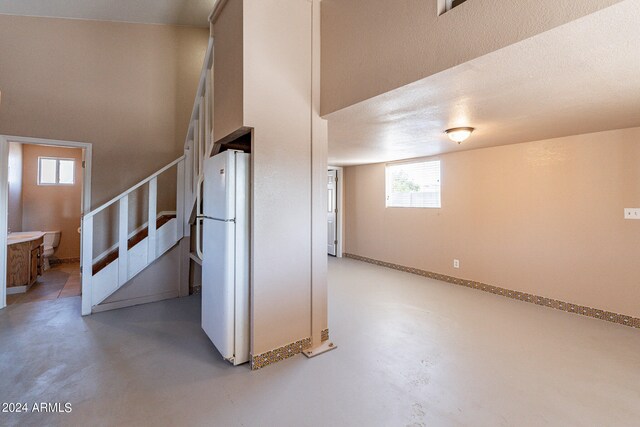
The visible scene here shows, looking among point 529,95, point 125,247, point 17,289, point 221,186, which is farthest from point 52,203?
point 529,95

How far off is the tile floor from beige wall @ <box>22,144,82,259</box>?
66 cm

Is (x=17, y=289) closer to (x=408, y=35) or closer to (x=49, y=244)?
(x=49, y=244)

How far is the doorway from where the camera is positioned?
21.1ft

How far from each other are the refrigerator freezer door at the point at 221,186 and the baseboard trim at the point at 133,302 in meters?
1.88

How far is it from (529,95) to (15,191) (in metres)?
7.59

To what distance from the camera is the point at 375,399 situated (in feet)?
5.97

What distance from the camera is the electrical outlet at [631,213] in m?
2.91

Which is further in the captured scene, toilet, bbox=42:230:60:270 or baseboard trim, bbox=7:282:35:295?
toilet, bbox=42:230:60:270

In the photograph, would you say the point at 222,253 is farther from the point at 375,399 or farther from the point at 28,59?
the point at 28,59

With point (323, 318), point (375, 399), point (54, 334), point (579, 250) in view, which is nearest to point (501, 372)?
point (375, 399)

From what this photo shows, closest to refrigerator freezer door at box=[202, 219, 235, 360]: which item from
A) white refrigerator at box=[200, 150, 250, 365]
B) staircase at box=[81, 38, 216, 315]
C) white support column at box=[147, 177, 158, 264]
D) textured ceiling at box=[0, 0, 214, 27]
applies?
white refrigerator at box=[200, 150, 250, 365]

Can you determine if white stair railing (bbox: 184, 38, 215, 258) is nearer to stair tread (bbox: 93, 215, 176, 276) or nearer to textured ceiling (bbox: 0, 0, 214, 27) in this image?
stair tread (bbox: 93, 215, 176, 276)

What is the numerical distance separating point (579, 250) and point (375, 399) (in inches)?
122

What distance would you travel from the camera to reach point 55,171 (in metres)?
5.68
